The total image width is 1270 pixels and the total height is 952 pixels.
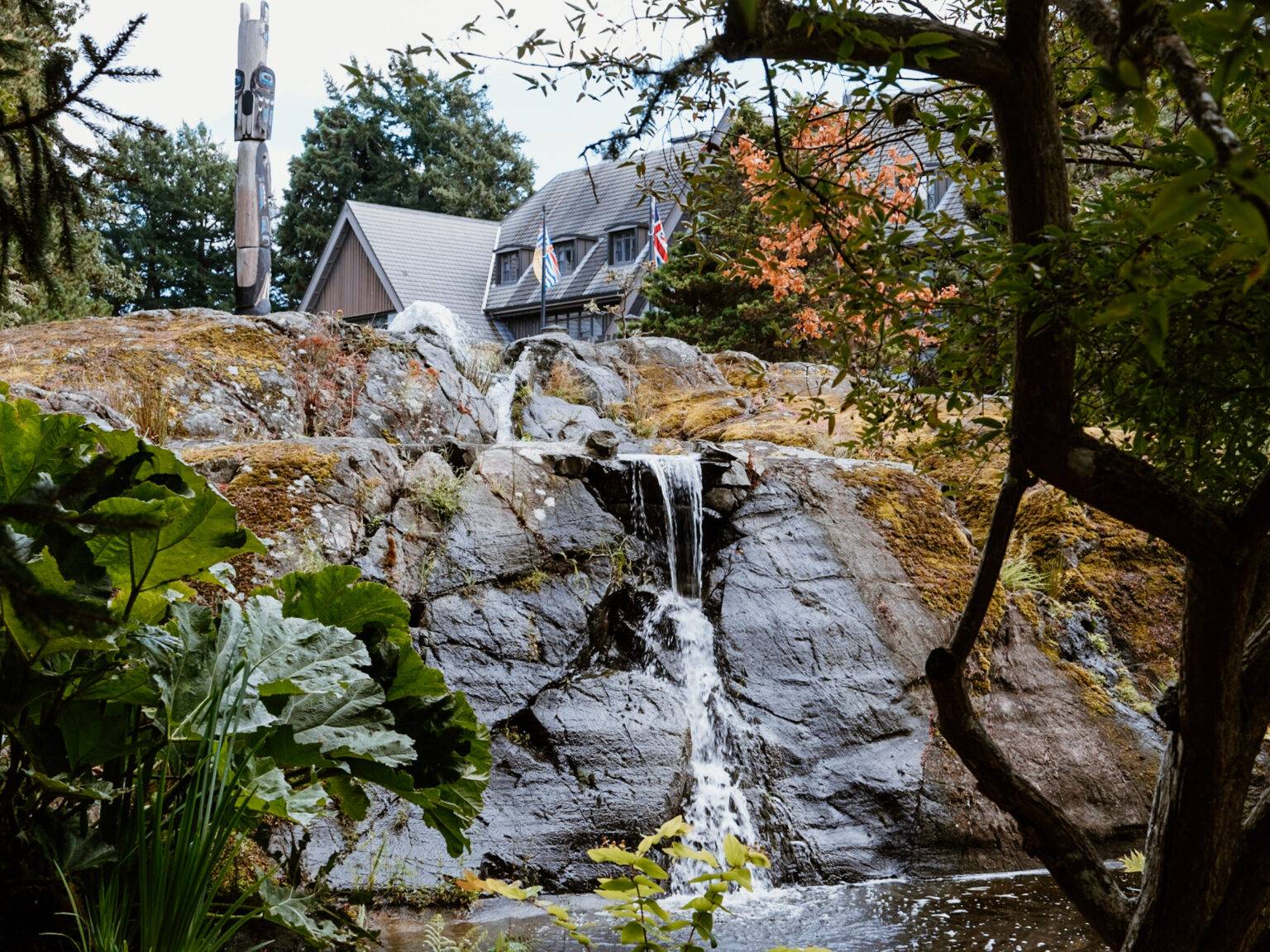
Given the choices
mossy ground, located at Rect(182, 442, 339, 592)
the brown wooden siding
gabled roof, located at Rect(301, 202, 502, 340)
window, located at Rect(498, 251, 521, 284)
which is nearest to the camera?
mossy ground, located at Rect(182, 442, 339, 592)

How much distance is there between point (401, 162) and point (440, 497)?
3554cm

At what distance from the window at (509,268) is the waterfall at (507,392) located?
17.4 meters

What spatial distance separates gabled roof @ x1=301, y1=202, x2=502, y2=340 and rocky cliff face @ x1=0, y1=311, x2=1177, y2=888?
18673 millimetres

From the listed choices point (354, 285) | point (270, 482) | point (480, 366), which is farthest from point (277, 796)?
point (354, 285)

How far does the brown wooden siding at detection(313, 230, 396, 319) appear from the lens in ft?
91.6

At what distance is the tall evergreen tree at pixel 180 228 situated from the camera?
37219 mm

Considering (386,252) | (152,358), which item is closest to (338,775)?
(152,358)

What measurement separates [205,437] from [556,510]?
282 cm

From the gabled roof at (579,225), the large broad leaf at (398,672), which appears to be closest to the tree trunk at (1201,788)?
the large broad leaf at (398,672)

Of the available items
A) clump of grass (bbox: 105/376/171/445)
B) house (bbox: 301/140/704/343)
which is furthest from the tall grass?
house (bbox: 301/140/704/343)

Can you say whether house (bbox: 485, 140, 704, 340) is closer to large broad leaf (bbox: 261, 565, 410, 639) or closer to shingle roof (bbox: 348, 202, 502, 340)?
shingle roof (bbox: 348, 202, 502, 340)

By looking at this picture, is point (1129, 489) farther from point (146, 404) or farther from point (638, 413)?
point (638, 413)

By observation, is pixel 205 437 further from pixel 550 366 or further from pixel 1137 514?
pixel 1137 514

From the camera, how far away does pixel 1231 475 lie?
259 cm
